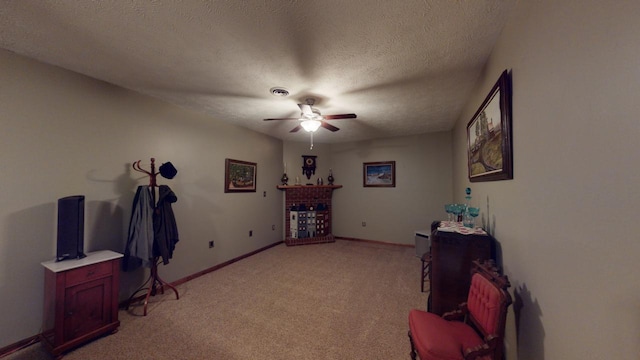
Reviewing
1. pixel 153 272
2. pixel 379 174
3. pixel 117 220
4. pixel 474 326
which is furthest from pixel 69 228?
pixel 379 174

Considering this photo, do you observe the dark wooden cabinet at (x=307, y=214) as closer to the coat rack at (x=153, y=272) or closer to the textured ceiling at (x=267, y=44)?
the coat rack at (x=153, y=272)

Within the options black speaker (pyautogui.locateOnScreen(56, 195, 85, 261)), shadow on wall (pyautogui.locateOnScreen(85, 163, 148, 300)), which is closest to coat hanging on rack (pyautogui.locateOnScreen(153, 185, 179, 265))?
shadow on wall (pyautogui.locateOnScreen(85, 163, 148, 300))

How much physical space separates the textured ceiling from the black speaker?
4.38 feet

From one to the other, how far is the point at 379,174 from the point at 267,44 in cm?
410

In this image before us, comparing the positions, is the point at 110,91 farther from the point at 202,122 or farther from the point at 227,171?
the point at 227,171

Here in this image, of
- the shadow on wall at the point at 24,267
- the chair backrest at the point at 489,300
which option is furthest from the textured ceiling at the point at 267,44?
the chair backrest at the point at 489,300

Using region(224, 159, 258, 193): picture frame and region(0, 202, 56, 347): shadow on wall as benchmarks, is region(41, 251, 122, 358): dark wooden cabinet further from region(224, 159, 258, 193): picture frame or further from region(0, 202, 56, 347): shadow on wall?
region(224, 159, 258, 193): picture frame

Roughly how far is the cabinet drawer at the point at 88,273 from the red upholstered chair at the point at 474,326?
8.98 ft

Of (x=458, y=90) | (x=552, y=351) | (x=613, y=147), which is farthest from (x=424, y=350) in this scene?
(x=458, y=90)

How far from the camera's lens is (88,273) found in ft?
6.40

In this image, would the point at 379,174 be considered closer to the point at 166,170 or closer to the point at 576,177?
the point at 166,170

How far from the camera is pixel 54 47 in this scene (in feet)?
5.94

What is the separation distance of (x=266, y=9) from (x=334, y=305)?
113 inches

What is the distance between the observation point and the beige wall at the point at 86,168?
1.87 metres
